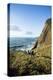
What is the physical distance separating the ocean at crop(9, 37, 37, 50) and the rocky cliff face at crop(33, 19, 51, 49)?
0.32ft

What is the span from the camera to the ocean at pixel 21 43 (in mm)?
2537

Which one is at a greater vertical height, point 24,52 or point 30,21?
point 30,21

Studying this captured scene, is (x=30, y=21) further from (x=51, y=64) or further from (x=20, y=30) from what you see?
(x=51, y=64)

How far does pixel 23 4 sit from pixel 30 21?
0.23 meters

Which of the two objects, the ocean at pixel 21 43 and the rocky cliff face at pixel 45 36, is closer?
the ocean at pixel 21 43

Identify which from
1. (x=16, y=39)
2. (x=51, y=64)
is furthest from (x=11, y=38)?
(x=51, y=64)

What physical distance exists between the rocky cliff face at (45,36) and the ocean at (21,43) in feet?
0.32

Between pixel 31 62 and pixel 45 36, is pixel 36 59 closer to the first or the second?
pixel 31 62

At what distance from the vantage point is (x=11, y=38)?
254 centimetres

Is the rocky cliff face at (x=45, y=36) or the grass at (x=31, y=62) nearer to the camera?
the grass at (x=31, y=62)

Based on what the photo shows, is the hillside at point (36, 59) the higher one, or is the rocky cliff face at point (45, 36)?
the rocky cliff face at point (45, 36)

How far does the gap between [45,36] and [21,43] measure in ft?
1.10

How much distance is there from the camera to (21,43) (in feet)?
8.38

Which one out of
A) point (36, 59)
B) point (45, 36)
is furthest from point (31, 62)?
point (45, 36)
